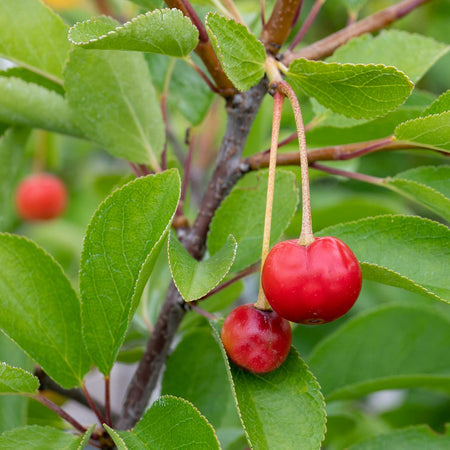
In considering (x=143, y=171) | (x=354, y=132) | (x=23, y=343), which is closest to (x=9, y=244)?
(x=23, y=343)

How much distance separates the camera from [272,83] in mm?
754

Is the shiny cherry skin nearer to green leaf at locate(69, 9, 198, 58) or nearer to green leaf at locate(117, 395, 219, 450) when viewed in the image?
green leaf at locate(117, 395, 219, 450)

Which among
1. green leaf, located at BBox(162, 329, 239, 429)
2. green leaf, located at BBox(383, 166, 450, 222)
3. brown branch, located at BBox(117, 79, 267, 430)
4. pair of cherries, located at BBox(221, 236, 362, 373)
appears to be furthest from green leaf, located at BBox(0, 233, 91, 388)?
green leaf, located at BBox(383, 166, 450, 222)

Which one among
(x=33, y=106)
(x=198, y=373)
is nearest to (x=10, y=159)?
(x=33, y=106)

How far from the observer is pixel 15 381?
784mm

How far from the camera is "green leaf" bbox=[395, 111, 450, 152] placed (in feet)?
2.55

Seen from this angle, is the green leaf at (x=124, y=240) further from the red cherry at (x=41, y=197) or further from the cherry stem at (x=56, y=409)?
the red cherry at (x=41, y=197)

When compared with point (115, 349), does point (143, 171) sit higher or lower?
higher

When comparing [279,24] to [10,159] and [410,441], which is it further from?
[410,441]

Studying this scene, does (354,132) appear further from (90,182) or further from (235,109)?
(90,182)

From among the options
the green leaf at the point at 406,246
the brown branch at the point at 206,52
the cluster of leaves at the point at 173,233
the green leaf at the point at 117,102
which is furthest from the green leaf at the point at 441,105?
the green leaf at the point at 117,102

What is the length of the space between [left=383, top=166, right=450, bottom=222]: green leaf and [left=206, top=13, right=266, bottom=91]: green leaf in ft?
0.81

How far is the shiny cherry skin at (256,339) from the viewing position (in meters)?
0.70

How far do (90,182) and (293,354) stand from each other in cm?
187
